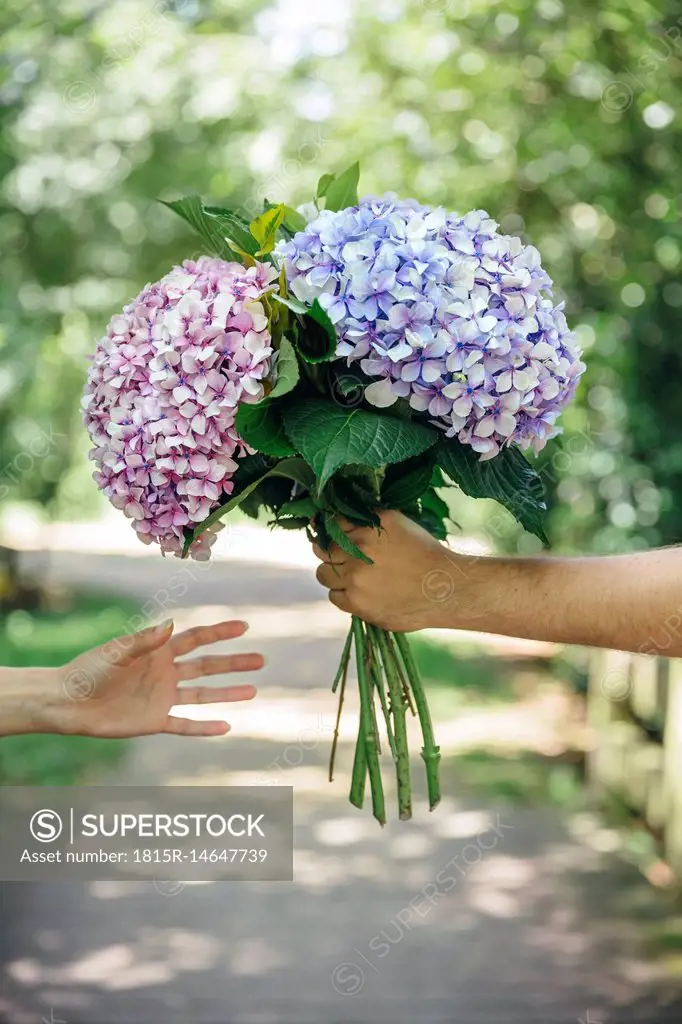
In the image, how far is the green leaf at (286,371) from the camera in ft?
6.21

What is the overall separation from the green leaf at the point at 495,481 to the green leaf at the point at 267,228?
44cm

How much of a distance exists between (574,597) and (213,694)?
2.72 feet

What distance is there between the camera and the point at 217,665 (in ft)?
8.73

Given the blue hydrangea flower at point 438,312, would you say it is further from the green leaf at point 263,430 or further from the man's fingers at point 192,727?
the man's fingers at point 192,727

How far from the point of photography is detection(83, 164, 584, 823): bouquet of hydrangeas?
1904 millimetres

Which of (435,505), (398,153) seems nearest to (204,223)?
(435,505)

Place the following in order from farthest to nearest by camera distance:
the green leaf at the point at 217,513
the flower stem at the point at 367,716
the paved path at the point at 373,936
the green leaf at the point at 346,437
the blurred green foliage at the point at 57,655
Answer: the blurred green foliage at the point at 57,655, the paved path at the point at 373,936, the flower stem at the point at 367,716, the green leaf at the point at 217,513, the green leaf at the point at 346,437

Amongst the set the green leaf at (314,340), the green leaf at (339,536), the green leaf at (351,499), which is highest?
the green leaf at (314,340)

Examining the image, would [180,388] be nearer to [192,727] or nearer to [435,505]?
[435,505]

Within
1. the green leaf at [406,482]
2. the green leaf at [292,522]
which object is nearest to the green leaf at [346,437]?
the green leaf at [406,482]

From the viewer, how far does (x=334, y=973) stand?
4219mm

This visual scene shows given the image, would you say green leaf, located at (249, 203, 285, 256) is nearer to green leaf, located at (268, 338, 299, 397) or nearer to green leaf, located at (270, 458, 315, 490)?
green leaf, located at (268, 338, 299, 397)

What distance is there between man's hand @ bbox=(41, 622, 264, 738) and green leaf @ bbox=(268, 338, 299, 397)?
31.4 inches

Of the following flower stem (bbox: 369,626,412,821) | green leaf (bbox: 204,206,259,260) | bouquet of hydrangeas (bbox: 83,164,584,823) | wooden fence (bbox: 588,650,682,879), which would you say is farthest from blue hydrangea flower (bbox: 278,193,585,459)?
wooden fence (bbox: 588,650,682,879)
